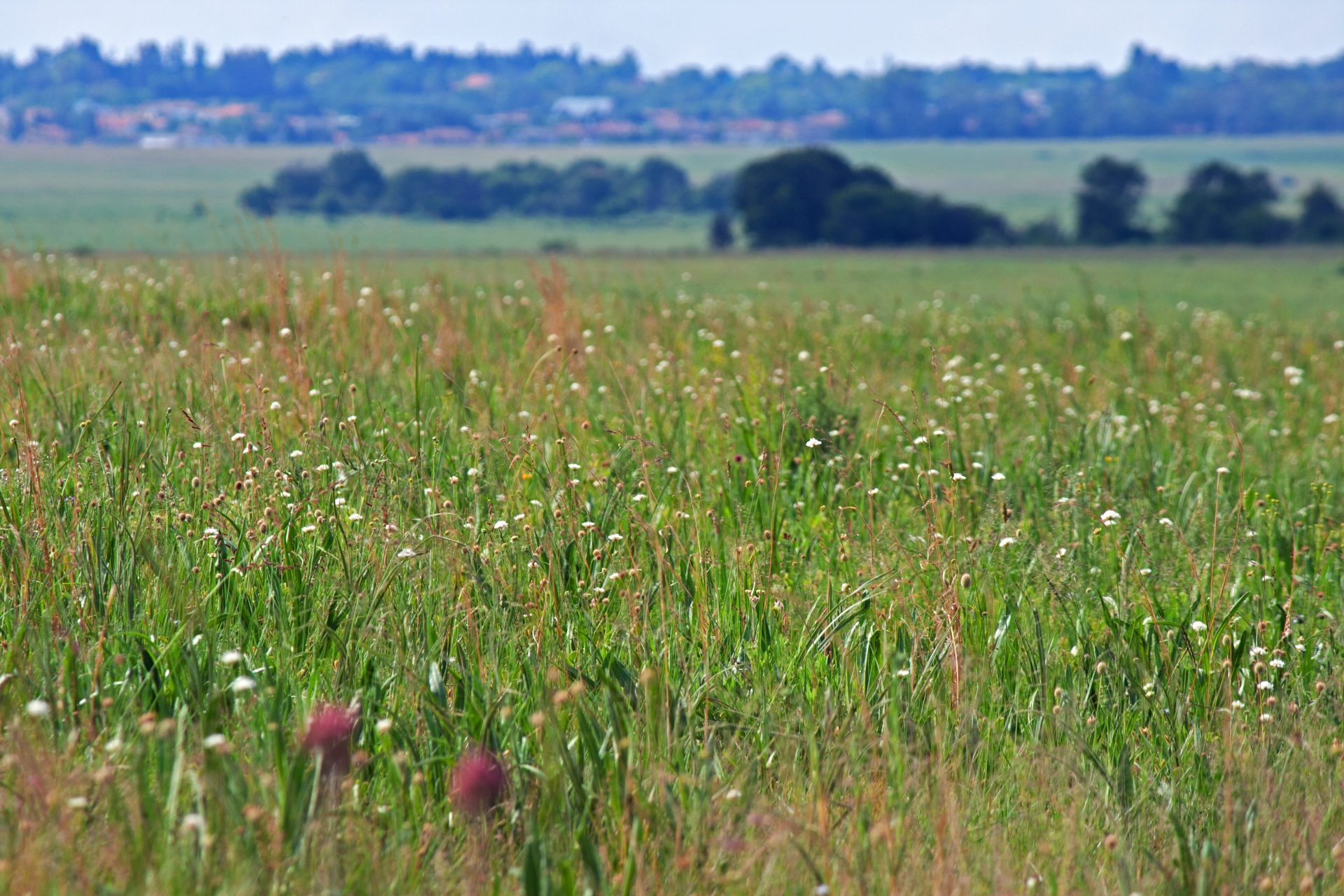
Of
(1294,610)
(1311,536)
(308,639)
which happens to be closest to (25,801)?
(308,639)

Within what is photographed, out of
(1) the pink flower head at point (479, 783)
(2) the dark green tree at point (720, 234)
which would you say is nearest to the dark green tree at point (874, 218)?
(2) the dark green tree at point (720, 234)

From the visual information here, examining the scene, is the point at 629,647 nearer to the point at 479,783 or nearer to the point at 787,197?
the point at 479,783

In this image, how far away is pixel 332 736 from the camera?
6.89ft

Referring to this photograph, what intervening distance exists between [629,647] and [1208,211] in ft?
251

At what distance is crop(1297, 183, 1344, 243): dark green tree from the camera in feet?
221

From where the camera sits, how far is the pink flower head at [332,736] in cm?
207

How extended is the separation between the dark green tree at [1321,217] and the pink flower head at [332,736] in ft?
247

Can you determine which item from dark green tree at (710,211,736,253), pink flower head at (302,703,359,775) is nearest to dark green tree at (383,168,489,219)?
dark green tree at (710,211,736,253)

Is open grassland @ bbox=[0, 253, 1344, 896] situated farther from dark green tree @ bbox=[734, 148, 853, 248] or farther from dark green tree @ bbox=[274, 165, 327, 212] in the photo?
dark green tree @ bbox=[274, 165, 327, 212]

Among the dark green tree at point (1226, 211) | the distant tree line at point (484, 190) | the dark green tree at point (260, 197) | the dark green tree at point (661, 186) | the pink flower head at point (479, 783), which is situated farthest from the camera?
the dark green tree at point (661, 186)

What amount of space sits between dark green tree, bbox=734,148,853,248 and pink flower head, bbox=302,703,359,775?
6972cm

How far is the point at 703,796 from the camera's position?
2281mm

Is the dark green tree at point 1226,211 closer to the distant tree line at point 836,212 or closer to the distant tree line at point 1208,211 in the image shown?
the distant tree line at point 1208,211

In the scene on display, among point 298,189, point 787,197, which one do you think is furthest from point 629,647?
point 298,189
